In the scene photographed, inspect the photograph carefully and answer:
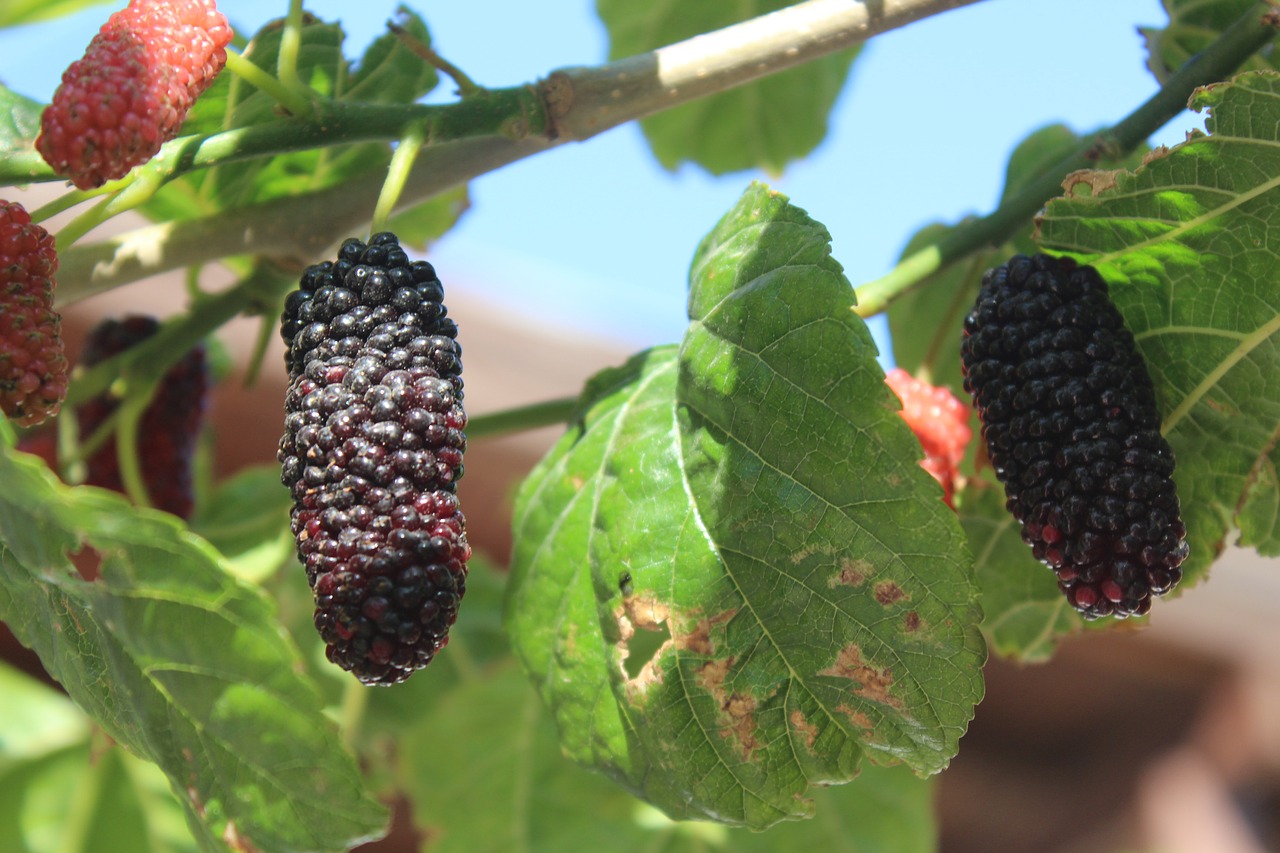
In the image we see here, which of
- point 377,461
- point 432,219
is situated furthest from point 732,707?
point 432,219

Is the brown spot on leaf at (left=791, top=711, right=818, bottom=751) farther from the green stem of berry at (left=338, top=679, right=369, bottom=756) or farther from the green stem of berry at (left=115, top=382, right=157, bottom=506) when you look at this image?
the green stem of berry at (left=338, top=679, right=369, bottom=756)

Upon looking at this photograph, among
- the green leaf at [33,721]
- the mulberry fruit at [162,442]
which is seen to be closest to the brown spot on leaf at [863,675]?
the mulberry fruit at [162,442]

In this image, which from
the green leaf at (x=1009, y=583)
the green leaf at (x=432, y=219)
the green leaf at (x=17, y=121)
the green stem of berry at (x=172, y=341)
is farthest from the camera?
the green leaf at (x=432, y=219)

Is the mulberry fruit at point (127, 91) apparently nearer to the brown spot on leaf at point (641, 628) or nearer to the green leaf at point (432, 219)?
the brown spot on leaf at point (641, 628)

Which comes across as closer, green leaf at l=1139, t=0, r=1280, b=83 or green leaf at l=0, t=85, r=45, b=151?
green leaf at l=0, t=85, r=45, b=151

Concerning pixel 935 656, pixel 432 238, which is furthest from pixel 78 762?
pixel 935 656

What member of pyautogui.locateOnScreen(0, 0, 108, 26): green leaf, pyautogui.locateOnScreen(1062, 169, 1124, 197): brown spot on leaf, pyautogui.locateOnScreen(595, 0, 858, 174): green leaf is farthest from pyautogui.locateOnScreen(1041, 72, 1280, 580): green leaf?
pyautogui.locateOnScreen(0, 0, 108, 26): green leaf
